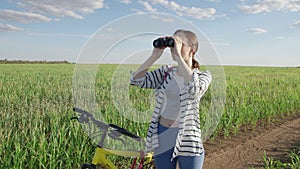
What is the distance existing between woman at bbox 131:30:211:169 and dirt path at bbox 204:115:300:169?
1.91 metres

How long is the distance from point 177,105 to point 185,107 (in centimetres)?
8

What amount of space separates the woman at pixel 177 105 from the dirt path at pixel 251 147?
1.91m

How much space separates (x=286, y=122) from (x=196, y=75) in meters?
5.08

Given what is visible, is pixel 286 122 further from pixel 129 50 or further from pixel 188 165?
pixel 129 50

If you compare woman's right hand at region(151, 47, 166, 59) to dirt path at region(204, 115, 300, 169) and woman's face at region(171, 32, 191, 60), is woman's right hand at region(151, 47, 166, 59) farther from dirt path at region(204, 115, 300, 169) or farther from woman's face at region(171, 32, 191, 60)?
dirt path at region(204, 115, 300, 169)

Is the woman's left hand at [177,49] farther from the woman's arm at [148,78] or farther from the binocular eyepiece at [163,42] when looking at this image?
the woman's arm at [148,78]

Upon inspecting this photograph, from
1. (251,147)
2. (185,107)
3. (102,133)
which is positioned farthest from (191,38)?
(251,147)

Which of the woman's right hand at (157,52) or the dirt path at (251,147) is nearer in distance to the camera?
the woman's right hand at (157,52)

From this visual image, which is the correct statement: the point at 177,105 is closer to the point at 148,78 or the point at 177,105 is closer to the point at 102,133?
the point at 148,78

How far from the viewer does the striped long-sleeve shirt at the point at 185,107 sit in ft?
6.23

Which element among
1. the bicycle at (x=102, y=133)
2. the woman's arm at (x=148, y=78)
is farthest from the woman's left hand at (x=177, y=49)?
the bicycle at (x=102, y=133)

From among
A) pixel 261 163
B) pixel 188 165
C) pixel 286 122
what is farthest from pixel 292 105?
pixel 188 165

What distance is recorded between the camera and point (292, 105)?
724 centimetres

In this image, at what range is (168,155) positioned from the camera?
2201 mm
